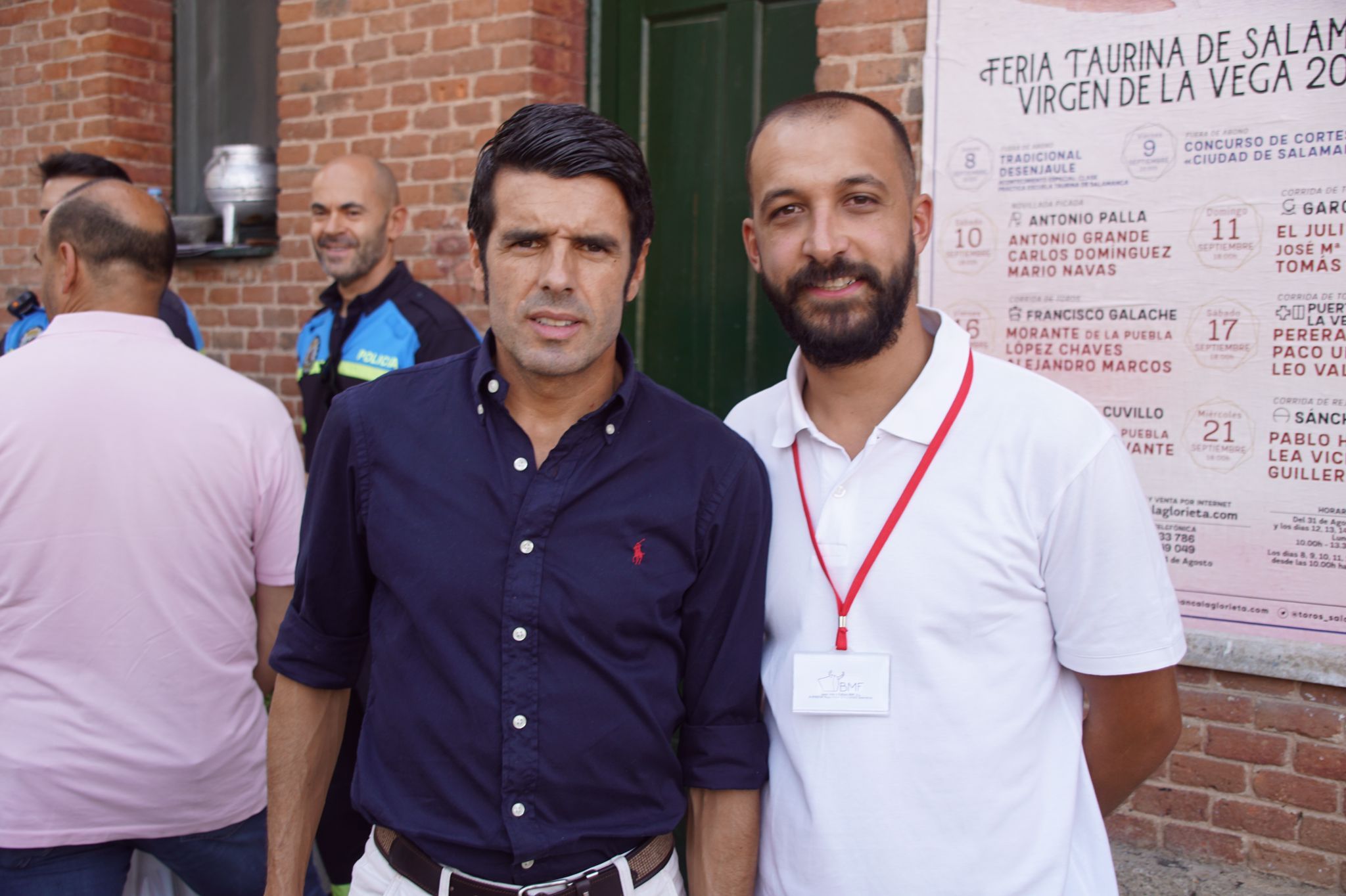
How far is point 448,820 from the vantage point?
1791mm

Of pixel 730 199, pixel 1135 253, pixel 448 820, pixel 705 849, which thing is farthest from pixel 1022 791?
pixel 730 199

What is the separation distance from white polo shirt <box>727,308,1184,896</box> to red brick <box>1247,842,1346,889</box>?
156 centimetres

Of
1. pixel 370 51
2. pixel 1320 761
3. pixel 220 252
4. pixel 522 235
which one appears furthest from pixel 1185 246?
pixel 220 252

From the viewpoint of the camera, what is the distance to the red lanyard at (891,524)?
1.82 meters

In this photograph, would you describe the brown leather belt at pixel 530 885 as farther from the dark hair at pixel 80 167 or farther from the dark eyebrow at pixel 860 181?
the dark hair at pixel 80 167

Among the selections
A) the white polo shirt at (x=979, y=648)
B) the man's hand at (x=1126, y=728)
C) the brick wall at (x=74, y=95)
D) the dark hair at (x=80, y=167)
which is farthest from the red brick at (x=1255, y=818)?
the brick wall at (x=74, y=95)

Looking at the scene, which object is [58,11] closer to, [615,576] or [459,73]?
[459,73]

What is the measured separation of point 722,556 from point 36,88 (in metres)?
5.62

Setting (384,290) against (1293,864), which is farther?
(384,290)

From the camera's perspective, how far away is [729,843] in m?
1.88

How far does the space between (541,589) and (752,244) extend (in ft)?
2.63

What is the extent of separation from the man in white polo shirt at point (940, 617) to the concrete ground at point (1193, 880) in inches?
52.7

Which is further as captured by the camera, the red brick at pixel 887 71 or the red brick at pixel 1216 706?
the red brick at pixel 887 71

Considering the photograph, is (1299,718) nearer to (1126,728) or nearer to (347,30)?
(1126,728)
